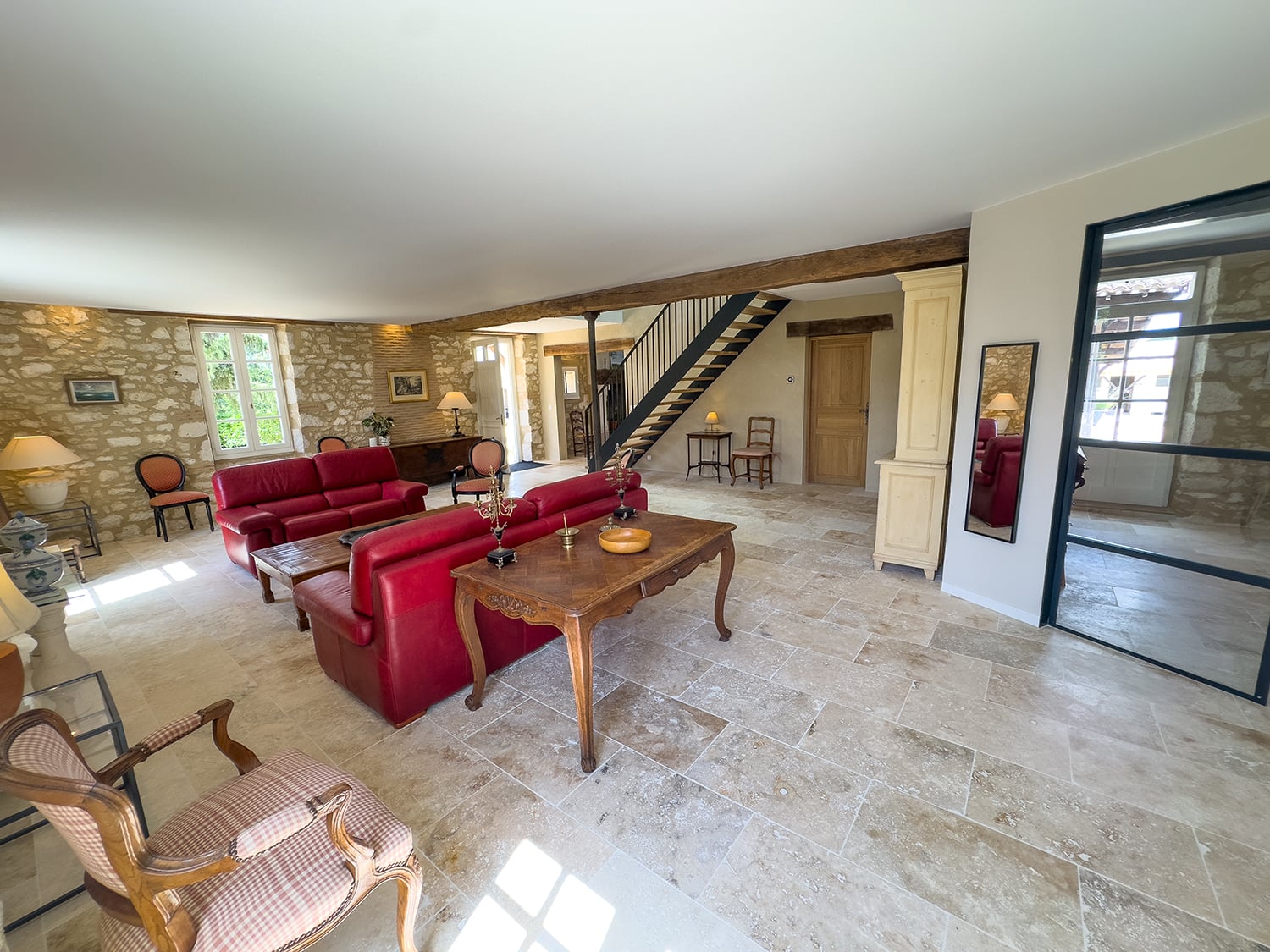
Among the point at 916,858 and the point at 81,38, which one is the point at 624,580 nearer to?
the point at 916,858

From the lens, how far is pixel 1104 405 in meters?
2.81

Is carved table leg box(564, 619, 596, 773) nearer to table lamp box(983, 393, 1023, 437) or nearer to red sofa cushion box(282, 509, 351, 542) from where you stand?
table lamp box(983, 393, 1023, 437)

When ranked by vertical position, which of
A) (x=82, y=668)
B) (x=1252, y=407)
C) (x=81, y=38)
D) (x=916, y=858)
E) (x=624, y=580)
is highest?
(x=81, y=38)

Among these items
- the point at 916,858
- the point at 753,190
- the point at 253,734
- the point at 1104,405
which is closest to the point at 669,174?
the point at 753,190

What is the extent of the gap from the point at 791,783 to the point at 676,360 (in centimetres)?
602

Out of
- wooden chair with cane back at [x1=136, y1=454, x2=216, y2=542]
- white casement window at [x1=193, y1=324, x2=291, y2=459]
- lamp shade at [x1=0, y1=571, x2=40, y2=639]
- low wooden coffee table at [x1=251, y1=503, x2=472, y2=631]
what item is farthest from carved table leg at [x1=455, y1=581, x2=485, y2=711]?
white casement window at [x1=193, y1=324, x2=291, y2=459]

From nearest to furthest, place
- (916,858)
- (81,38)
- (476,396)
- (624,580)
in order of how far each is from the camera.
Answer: (81,38), (916,858), (624,580), (476,396)

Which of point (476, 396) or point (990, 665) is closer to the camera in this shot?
point (990, 665)

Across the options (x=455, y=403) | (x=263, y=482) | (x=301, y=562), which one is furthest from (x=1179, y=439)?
(x=455, y=403)

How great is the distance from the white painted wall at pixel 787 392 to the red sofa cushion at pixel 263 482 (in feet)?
17.6

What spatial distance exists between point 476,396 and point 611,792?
7.90 metres

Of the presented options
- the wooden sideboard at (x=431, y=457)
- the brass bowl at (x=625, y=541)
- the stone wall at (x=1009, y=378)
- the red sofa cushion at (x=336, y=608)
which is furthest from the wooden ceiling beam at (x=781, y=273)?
the red sofa cushion at (x=336, y=608)

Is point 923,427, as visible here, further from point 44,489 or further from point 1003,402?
point 44,489

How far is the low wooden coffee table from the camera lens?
10.1ft
